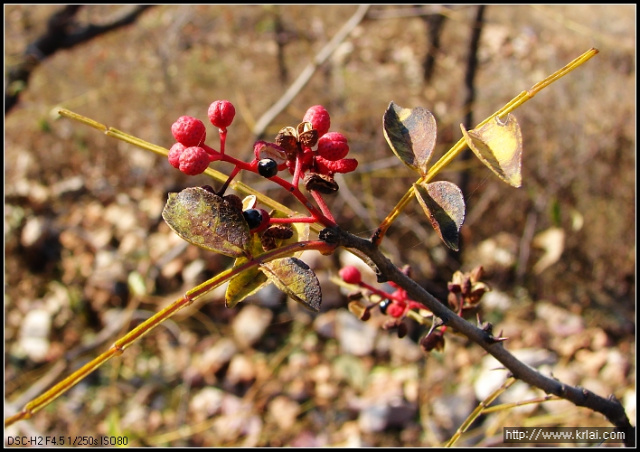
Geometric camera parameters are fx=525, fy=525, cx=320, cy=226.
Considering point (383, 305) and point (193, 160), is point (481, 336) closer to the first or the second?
point (383, 305)

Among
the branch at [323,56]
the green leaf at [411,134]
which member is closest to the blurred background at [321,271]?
the branch at [323,56]

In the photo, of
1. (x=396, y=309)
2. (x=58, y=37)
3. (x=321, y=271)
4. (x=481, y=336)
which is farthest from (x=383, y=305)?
(x=58, y=37)

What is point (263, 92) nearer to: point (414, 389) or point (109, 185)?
point (109, 185)

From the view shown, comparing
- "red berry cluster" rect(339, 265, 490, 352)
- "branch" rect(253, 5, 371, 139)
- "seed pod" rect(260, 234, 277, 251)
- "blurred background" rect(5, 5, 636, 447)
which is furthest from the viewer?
"blurred background" rect(5, 5, 636, 447)

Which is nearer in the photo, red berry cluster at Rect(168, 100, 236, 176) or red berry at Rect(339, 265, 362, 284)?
red berry cluster at Rect(168, 100, 236, 176)

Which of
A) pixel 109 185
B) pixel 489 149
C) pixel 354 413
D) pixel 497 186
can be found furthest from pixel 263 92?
pixel 489 149

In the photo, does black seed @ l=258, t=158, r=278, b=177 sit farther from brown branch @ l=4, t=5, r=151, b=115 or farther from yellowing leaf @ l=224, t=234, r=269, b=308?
brown branch @ l=4, t=5, r=151, b=115

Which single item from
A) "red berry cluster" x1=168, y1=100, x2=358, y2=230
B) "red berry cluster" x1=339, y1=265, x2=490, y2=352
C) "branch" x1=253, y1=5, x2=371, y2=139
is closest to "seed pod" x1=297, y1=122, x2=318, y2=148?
"red berry cluster" x1=168, y1=100, x2=358, y2=230
